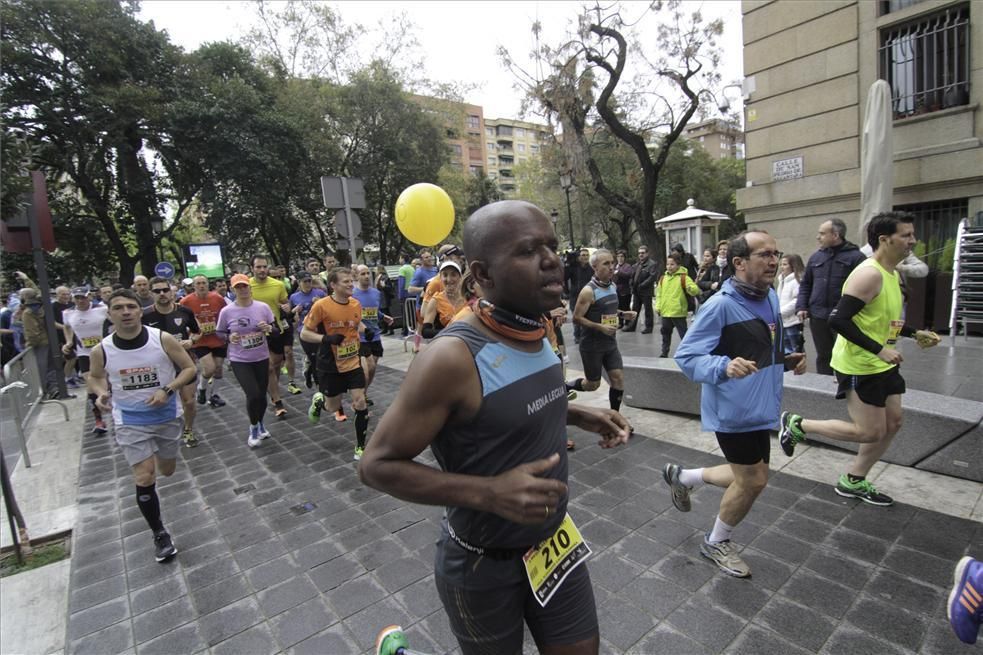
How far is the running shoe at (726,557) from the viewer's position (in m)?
3.13

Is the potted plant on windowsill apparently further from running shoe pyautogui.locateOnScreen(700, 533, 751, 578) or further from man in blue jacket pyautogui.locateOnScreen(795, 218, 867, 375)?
running shoe pyautogui.locateOnScreen(700, 533, 751, 578)

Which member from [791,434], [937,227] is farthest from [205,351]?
[937,227]

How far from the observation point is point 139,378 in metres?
4.04

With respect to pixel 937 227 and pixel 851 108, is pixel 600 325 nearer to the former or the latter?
pixel 937 227

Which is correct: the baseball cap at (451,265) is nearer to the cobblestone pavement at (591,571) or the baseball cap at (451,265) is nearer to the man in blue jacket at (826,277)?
the cobblestone pavement at (591,571)

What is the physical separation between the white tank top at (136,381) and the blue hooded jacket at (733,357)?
3.89 metres

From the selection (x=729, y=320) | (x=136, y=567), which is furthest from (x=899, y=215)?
(x=136, y=567)

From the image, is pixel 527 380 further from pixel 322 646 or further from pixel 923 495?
→ pixel 923 495

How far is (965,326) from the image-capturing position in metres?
8.59

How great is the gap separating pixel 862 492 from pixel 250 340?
6.26m

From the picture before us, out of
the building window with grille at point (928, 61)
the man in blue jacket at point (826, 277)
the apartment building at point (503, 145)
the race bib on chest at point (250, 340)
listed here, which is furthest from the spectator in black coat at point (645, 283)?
the apartment building at point (503, 145)

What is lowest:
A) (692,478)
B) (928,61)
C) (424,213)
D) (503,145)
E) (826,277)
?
(692,478)

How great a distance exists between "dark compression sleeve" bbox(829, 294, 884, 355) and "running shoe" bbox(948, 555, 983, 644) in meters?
1.79

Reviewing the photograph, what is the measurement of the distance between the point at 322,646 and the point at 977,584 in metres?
2.98
